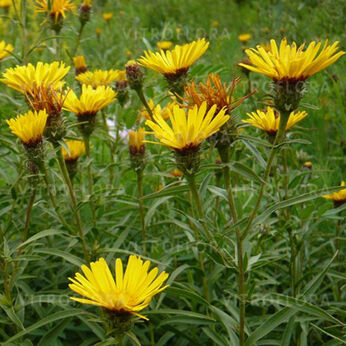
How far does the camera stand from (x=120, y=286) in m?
1.19

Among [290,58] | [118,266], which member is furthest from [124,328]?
[290,58]

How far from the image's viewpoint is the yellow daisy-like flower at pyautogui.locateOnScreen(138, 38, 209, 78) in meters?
1.53

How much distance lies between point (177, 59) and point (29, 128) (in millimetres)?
484

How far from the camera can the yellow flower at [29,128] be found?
1432 mm

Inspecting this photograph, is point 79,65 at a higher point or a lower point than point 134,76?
lower

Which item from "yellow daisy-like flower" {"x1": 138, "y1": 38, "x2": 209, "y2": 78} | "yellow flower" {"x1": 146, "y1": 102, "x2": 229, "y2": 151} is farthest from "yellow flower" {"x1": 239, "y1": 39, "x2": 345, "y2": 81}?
"yellow daisy-like flower" {"x1": 138, "y1": 38, "x2": 209, "y2": 78}

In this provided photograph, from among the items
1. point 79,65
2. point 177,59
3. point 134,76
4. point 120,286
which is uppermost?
point 177,59

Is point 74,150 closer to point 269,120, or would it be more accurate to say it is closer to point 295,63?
point 269,120

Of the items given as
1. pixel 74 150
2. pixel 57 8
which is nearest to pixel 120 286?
pixel 74 150

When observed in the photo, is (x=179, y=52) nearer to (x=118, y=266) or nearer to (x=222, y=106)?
(x=222, y=106)

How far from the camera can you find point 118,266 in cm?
Result: 121

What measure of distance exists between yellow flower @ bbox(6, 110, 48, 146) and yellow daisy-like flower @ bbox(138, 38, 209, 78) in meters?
0.35

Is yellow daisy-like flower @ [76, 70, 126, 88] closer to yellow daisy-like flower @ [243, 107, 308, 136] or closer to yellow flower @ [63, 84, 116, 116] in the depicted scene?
yellow flower @ [63, 84, 116, 116]

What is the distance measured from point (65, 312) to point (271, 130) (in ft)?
2.80
